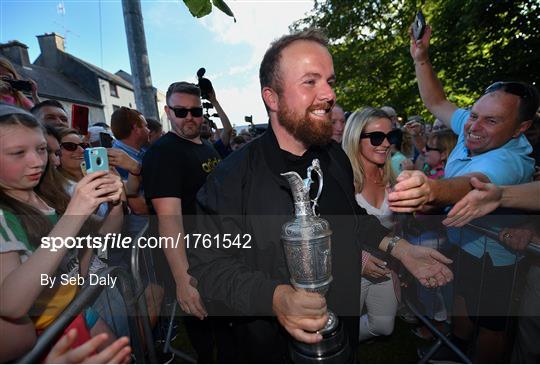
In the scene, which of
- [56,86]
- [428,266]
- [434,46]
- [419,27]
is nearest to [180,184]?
[428,266]

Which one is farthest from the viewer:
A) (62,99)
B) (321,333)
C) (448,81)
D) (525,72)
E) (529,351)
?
(62,99)

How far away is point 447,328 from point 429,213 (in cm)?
147

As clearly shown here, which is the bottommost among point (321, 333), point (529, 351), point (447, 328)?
point (447, 328)

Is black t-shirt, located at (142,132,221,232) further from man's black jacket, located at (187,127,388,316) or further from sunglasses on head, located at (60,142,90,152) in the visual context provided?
sunglasses on head, located at (60,142,90,152)

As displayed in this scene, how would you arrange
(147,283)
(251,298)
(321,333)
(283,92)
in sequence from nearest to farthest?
(321,333) → (251,298) → (283,92) → (147,283)

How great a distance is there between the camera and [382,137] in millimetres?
3340

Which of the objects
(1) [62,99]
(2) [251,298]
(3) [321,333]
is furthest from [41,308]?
(1) [62,99]

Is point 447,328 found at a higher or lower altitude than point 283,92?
lower

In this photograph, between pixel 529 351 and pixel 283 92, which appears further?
pixel 529 351

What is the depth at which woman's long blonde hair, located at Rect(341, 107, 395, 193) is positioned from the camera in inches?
134

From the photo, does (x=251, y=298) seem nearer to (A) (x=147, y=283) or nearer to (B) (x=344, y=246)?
(B) (x=344, y=246)

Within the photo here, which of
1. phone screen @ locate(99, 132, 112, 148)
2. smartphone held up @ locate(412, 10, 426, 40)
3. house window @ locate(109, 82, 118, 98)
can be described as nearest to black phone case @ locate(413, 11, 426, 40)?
smartphone held up @ locate(412, 10, 426, 40)

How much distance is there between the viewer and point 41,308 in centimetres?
186

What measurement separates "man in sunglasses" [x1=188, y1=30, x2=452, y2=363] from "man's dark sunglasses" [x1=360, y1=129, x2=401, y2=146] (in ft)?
4.72
